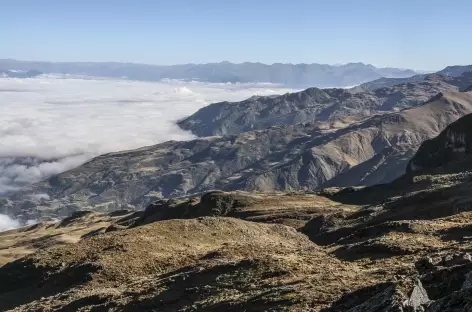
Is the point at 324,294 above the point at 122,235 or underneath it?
above

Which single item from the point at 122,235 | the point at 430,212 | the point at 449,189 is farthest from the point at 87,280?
the point at 449,189

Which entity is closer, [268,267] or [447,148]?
[268,267]

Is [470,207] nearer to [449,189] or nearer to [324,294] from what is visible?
[449,189]

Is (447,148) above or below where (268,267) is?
below

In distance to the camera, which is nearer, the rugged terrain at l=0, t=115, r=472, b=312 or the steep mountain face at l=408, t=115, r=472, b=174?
the rugged terrain at l=0, t=115, r=472, b=312

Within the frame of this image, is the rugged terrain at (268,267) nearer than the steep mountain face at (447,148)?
Yes

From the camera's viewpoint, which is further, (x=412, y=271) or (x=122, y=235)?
(x=122, y=235)

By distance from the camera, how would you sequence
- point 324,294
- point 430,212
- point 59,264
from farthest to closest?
point 430,212
point 59,264
point 324,294

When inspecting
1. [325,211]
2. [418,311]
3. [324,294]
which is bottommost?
[325,211]
